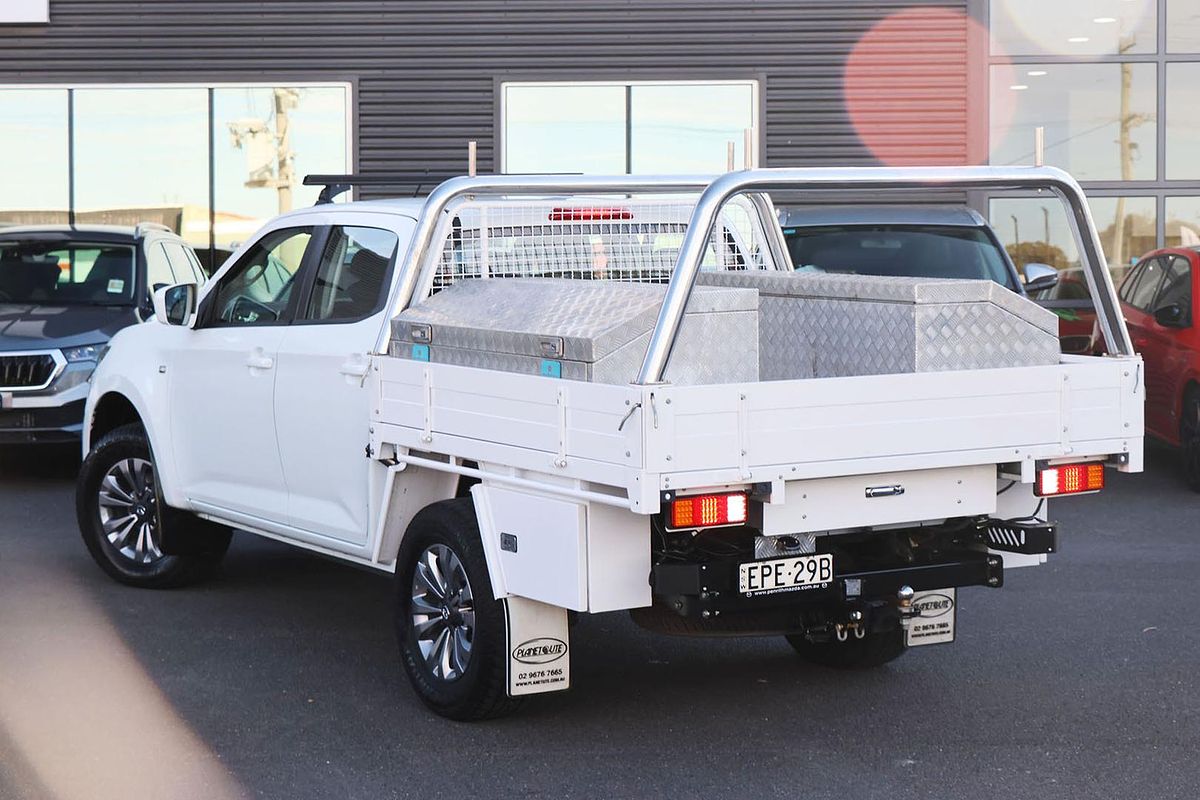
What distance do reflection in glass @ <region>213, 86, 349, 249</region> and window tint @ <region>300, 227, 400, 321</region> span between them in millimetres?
10357

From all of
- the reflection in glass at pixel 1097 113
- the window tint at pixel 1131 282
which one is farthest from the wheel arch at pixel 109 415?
the reflection in glass at pixel 1097 113

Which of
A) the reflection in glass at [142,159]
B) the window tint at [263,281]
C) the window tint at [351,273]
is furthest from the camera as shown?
the reflection in glass at [142,159]

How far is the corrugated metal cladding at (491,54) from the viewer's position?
16719 millimetres

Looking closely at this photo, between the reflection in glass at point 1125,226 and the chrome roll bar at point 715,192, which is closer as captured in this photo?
the chrome roll bar at point 715,192

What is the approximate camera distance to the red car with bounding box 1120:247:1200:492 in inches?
428

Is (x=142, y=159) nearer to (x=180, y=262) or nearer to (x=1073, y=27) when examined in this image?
(x=180, y=262)

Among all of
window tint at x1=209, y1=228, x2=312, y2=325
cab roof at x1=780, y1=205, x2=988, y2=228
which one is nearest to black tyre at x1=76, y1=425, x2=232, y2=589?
window tint at x1=209, y1=228, x2=312, y2=325

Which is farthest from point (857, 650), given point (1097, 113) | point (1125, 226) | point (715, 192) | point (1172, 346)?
point (1097, 113)

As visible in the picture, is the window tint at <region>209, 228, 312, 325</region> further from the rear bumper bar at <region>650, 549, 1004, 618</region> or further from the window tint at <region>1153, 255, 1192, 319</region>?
the window tint at <region>1153, 255, 1192, 319</region>

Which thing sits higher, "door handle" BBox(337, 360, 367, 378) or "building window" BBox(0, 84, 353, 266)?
"building window" BBox(0, 84, 353, 266)

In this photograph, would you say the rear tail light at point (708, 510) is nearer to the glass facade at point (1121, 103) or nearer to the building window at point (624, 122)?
the building window at point (624, 122)

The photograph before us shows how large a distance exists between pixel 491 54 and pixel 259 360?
34.2ft

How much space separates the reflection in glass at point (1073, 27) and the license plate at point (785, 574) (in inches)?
509

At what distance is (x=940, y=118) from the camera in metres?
16.9
